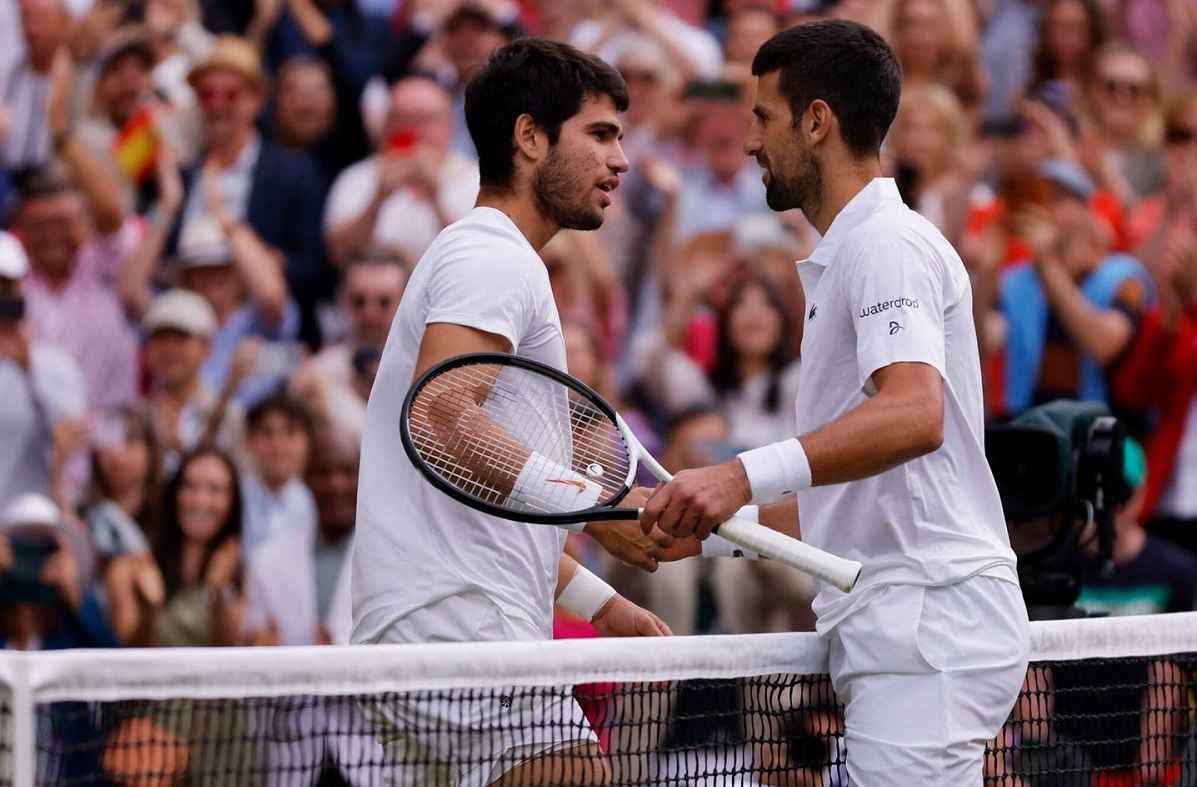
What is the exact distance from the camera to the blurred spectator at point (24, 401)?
860 centimetres

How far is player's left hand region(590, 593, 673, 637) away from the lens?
191 inches

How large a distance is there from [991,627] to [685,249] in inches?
233

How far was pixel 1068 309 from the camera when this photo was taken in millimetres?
9211

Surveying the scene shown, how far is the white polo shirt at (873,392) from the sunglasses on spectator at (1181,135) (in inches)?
234

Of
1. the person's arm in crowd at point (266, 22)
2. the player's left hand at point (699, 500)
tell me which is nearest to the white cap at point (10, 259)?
the person's arm in crowd at point (266, 22)

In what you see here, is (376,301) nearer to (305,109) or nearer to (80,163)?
(305,109)

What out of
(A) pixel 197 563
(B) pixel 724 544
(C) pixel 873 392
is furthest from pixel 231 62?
(C) pixel 873 392

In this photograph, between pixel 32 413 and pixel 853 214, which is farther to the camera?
pixel 32 413

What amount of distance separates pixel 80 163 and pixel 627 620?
5.52 meters

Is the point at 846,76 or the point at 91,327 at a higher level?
the point at 91,327

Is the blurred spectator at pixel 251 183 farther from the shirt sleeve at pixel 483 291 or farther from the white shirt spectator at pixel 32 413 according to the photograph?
the shirt sleeve at pixel 483 291

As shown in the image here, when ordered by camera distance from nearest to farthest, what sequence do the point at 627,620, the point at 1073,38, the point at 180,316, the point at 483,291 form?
the point at 483,291, the point at 627,620, the point at 180,316, the point at 1073,38

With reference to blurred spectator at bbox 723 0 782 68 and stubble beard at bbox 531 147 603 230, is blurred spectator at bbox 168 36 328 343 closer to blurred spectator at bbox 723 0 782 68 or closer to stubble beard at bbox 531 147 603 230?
blurred spectator at bbox 723 0 782 68

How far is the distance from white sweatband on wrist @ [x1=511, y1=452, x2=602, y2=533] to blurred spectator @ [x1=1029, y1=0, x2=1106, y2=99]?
7.41m
